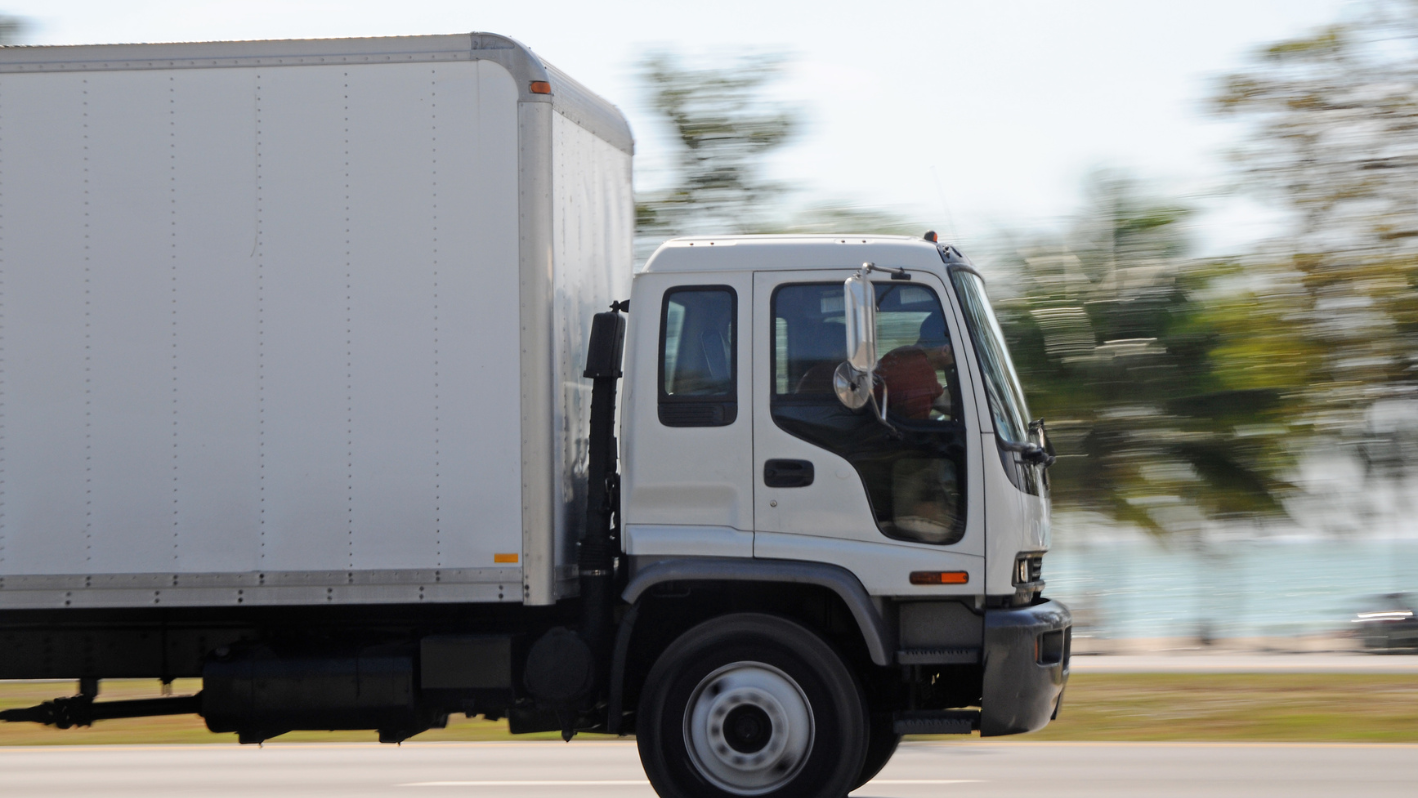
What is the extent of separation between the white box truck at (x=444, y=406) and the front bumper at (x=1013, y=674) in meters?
0.02

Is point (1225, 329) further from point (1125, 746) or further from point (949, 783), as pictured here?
point (949, 783)

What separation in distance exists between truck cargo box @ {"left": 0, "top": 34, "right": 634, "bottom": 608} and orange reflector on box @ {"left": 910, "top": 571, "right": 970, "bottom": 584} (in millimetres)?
1558

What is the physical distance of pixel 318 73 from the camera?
19.6ft

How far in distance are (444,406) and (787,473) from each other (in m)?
1.49

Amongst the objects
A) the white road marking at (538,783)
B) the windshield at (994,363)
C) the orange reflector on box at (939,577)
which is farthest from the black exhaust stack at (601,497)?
the white road marking at (538,783)

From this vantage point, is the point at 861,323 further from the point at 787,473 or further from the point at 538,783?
the point at 538,783

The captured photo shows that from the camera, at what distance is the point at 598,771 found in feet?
27.5

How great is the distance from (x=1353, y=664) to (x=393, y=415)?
39.4ft

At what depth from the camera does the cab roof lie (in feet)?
20.0

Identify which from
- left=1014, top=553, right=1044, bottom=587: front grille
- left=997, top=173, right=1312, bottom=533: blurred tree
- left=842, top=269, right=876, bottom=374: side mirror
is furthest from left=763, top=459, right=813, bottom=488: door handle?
left=997, top=173, right=1312, bottom=533: blurred tree

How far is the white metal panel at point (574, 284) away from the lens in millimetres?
6094

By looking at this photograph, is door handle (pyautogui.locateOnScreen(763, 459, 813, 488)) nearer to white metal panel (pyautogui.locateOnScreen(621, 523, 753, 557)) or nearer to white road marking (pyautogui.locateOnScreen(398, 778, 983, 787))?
white metal panel (pyautogui.locateOnScreen(621, 523, 753, 557))

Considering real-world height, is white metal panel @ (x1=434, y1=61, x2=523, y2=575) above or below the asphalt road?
above

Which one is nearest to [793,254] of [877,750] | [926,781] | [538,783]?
[877,750]
